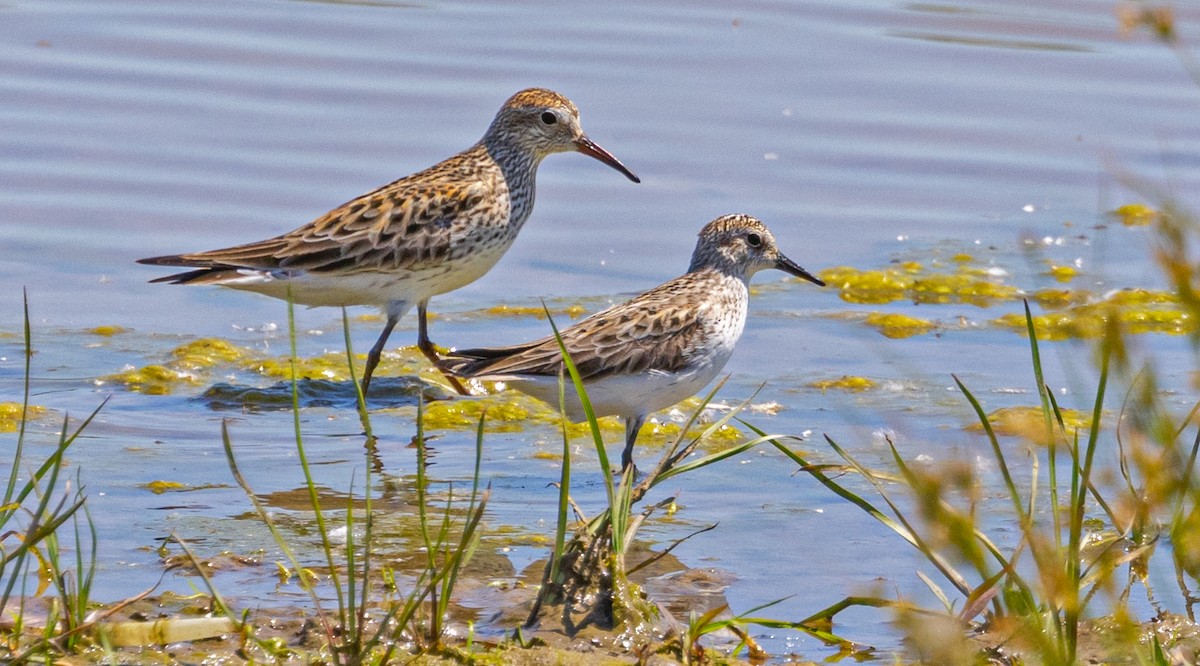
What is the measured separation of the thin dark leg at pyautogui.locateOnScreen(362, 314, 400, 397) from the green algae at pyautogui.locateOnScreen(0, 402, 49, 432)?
4.93 feet

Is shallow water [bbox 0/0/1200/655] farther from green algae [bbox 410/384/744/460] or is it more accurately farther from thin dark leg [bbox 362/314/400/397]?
thin dark leg [bbox 362/314/400/397]

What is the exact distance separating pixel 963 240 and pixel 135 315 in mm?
4915

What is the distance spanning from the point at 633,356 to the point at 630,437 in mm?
323

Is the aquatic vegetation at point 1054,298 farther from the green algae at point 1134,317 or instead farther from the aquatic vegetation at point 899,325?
the aquatic vegetation at point 899,325

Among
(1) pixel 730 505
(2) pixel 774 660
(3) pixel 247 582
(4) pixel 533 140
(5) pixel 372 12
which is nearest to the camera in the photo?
(2) pixel 774 660

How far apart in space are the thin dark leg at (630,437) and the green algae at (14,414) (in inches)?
93.5

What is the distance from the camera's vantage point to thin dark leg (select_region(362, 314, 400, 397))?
784 cm

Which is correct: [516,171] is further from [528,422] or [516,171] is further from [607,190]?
[607,190]

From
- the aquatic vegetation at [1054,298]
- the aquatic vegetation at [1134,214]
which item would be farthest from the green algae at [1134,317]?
the aquatic vegetation at [1134,214]

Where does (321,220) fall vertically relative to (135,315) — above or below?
above

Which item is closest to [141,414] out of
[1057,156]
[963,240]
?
[963,240]

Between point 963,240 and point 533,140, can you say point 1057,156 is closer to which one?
point 963,240

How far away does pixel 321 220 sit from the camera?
8234mm

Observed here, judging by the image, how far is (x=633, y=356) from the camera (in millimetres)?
6410
